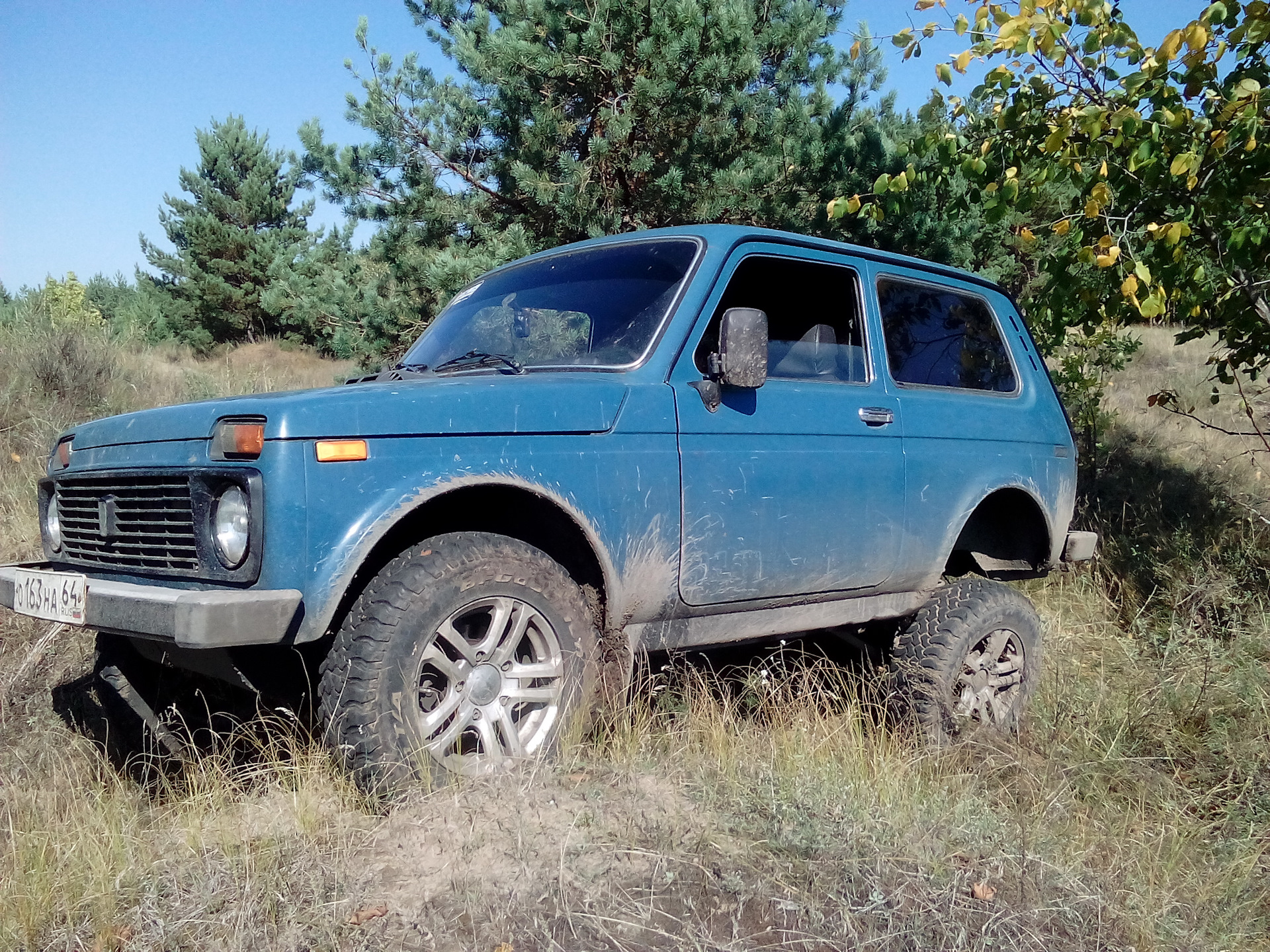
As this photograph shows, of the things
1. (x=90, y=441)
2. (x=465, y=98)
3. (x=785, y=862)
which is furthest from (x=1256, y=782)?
(x=465, y=98)

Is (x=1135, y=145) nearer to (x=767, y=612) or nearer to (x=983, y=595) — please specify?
(x=983, y=595)

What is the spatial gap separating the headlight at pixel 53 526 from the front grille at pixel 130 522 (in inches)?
3.2

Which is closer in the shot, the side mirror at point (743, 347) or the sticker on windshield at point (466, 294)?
the side mirror at point (743, 347)

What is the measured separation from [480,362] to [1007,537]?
8.72ft

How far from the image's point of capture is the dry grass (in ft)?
7.39

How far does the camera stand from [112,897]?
2.33 metres

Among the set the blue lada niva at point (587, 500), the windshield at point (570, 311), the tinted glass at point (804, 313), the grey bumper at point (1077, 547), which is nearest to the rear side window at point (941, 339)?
the blue lada niva at point (587, 500)

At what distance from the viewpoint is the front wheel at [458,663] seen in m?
2.66

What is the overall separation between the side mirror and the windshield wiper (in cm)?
68

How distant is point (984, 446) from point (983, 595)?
2.07 ft

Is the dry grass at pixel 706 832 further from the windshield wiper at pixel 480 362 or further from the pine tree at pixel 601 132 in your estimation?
the pine tree at pixel 601 132

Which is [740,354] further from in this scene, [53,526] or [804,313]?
[53,526]

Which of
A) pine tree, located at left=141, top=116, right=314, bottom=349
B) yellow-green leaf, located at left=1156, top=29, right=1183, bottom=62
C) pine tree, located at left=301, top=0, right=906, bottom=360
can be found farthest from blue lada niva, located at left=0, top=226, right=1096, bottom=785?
pine tree, located at left=141, top=116, right=314, bottom=349

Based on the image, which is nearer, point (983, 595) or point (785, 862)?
point (785, 862)
